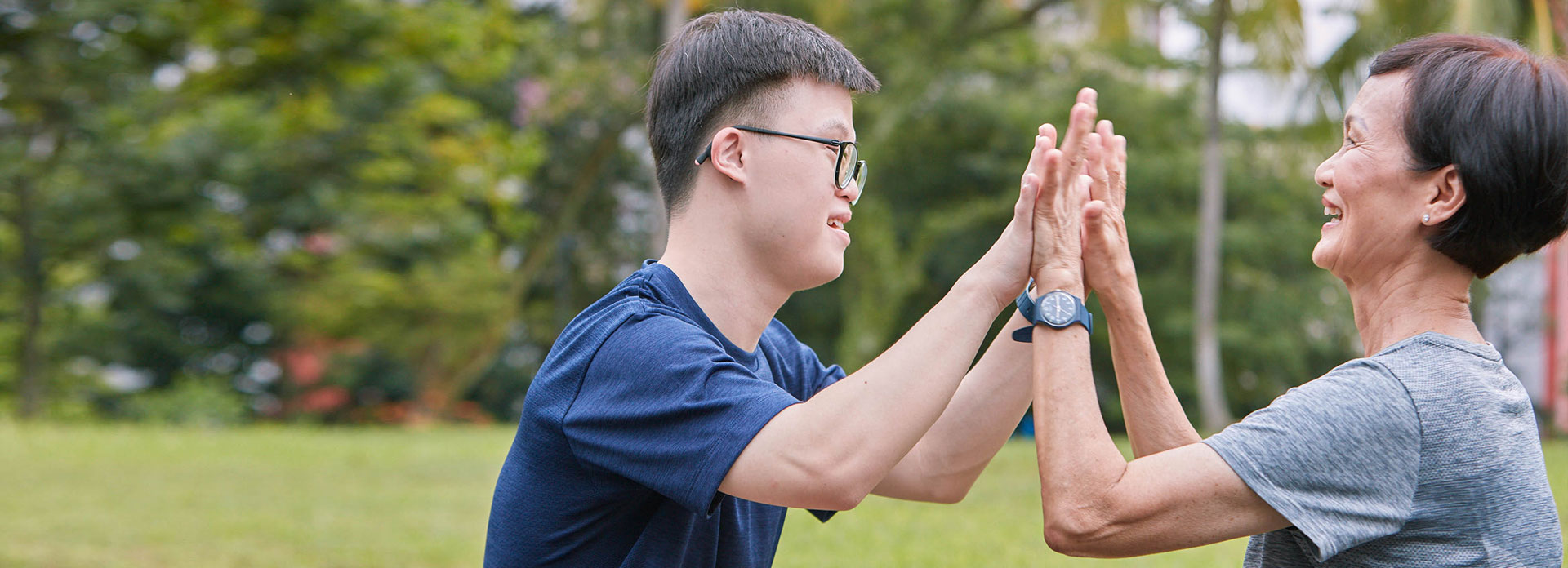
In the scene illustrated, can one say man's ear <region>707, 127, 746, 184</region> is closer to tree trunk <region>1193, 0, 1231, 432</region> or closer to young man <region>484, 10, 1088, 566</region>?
young man <region>484, 10, 1088, 566</region>

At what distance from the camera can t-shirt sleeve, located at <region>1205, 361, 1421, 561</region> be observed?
1.64 metres

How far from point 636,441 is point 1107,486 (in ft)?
2.16

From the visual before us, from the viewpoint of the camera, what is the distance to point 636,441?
171cm

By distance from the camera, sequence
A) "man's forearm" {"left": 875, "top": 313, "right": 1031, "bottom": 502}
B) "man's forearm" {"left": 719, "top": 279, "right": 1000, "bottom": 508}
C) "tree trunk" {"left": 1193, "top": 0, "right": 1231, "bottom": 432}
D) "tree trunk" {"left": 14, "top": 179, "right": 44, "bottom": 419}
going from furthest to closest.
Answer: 1. "tree trunk" {"left": 1193, "top": 0, "right": 1231, "bottom": 432}
2. "tree trunk" {"left": 14, "top": 179, "right": 44, "bottom": 419}
3. "man's forearm" {"left": 875, "top": 313, "right": 1031, "bottom": 502}
4. "man's forearm" {"left": 719, "top": 279, "right": 1000, "bottom": 508}

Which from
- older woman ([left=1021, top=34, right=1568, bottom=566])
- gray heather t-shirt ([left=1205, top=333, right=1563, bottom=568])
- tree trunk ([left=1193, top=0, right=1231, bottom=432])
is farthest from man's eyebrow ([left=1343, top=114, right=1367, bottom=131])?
tree trunk ([left=1193, top=0, right=1231, bottom=432])

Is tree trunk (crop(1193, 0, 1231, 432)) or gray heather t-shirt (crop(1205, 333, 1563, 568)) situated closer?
gray heather t-shirt (crop(1205, 333, 1563, 568))

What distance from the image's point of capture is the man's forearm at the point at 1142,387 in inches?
77.4

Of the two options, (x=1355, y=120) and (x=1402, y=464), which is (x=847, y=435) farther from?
(x=1355, y=120)

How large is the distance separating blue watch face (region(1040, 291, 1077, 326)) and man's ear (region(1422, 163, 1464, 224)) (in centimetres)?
53

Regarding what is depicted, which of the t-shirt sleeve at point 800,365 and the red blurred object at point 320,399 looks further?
the red blurred object at point 320,399

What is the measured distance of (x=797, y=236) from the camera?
2.04 m

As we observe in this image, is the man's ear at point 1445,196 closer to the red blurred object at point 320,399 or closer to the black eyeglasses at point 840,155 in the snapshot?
the black eyeglasses at point 840,155

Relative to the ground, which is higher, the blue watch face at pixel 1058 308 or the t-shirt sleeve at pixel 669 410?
the blue watch face at pixel 1058 308

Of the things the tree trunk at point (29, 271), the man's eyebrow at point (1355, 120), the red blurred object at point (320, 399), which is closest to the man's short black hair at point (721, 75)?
the man's eyebrow at point (1355, 120)
